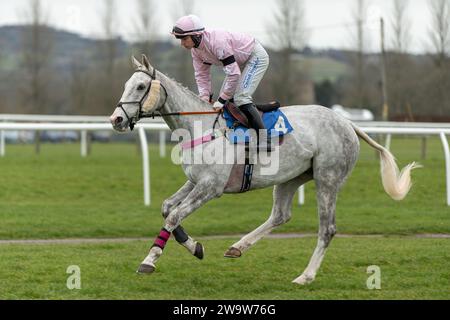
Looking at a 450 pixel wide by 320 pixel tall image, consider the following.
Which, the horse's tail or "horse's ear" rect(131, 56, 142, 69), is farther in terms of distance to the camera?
the horse's tail

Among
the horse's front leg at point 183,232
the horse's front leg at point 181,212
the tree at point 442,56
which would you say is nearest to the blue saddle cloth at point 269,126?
the horse's front leg at point 181,212

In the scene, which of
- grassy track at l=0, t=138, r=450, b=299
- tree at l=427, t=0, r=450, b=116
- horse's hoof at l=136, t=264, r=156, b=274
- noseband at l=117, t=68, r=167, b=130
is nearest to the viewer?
grassy track at l=0, t=138, r=450, b=299

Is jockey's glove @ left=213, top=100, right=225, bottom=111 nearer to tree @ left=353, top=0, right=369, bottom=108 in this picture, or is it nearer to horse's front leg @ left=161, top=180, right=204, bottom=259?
horse's front leg @ left=161, top=180, right=204, bottom=259

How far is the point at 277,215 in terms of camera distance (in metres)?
8.11

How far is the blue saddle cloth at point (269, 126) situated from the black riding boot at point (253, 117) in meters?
0.07

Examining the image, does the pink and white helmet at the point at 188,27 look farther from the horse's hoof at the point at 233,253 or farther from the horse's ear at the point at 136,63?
the horse's hoof at the point at 233,253

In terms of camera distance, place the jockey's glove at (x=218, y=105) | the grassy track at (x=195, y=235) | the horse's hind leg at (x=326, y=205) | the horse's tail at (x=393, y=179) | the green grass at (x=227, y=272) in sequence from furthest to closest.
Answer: the horse's tail at (x=393, y=179), the horse's hind leg at (x=326, y=205), the jockey's glove at (x=218, y=105), the grassy track at (x=195, y=235), the green grass at (x=227, y=272)

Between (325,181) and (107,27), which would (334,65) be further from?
(325,181)

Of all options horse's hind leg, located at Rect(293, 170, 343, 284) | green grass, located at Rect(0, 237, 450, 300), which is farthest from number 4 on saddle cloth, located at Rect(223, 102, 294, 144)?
green grass, located at Rect(0, 237, 450, 300)

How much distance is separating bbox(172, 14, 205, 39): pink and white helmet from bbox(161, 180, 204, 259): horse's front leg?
4.53ft

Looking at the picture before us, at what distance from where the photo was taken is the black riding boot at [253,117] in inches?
296

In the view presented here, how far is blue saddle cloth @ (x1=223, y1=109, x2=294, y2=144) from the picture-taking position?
7.52 m

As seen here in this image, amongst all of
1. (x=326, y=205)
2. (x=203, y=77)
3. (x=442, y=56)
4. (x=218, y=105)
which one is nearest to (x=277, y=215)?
(x=326, y=205)

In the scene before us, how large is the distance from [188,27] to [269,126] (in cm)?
119
